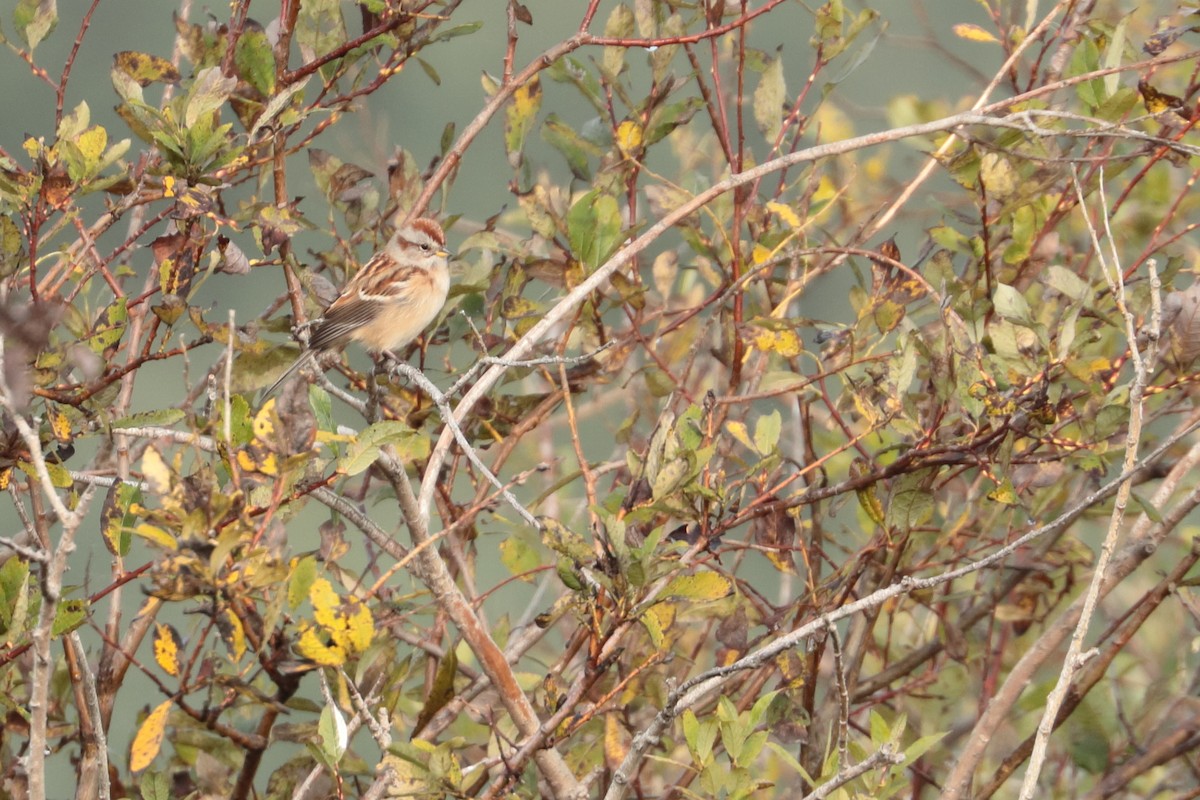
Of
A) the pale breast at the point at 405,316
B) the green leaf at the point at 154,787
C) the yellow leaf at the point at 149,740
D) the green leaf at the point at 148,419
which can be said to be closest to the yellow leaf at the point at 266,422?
the green leaf at the point at 148,419

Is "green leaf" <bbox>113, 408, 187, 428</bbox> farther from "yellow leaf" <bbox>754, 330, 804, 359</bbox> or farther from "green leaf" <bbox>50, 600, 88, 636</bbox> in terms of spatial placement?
"yellow leaf" <bbox>754, 330, 804, 359</bbox>

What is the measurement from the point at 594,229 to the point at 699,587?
2.63 feet

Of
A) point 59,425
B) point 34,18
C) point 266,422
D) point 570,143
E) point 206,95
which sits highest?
point 34,18

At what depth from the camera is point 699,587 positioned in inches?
69.6

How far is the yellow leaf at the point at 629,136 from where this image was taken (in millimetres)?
2537

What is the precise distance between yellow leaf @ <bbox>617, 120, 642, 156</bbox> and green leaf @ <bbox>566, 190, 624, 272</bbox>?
19cm

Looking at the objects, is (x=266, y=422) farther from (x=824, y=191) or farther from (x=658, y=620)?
(x=824, y=191)

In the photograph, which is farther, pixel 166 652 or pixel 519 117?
pixel 519 117

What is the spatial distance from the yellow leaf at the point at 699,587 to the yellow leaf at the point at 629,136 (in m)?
0.99

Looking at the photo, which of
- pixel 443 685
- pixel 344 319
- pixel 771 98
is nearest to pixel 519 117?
pixel 771 98

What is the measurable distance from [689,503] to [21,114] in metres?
11.3

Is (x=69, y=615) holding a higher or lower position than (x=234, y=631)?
higher

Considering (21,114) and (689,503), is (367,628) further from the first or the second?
(21,114)

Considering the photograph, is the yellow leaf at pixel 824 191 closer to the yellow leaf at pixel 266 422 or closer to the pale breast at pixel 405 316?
the pale breast at pixel 405 316
